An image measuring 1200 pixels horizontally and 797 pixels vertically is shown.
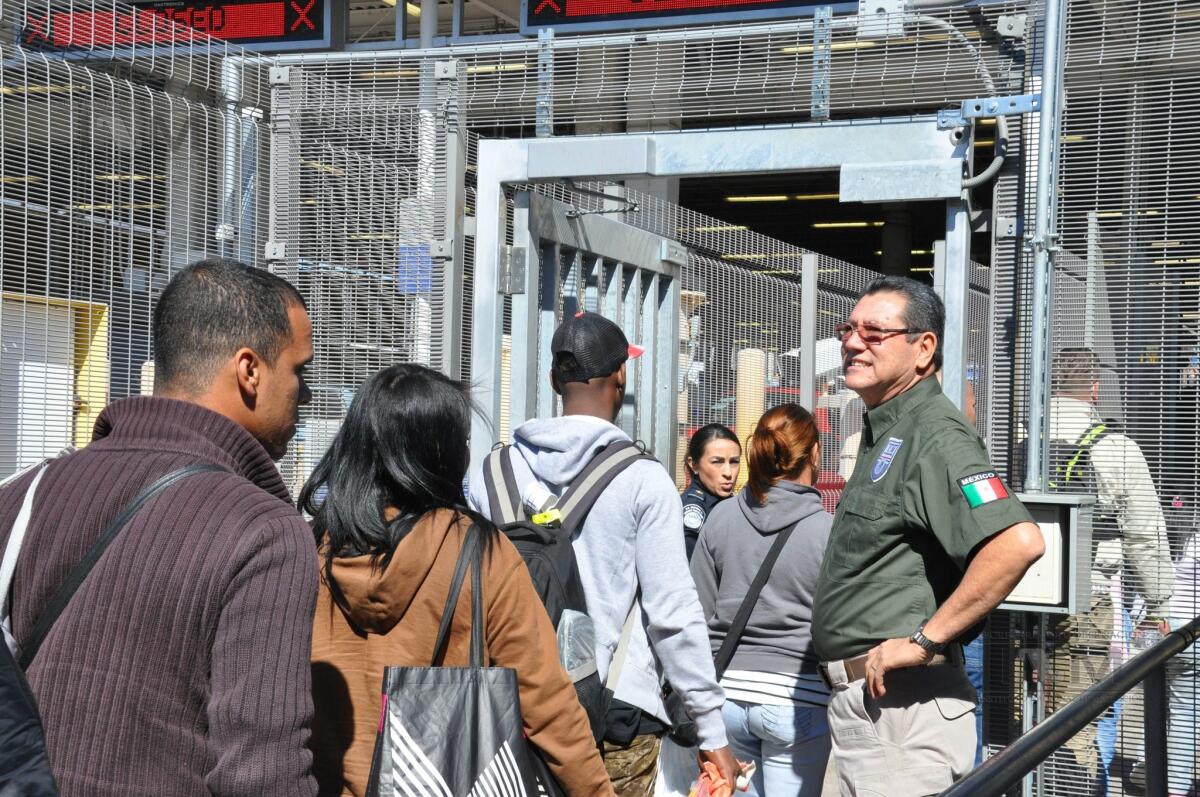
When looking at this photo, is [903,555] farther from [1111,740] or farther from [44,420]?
[44,420]

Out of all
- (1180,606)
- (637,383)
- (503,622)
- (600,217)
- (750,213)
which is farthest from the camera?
A: (750,213)

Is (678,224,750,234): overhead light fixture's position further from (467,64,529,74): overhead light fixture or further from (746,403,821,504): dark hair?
(746,403,821,504): dark hair

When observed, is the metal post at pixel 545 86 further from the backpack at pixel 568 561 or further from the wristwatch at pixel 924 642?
the wristwatch at pixel 924 642

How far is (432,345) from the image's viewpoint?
4.61 m

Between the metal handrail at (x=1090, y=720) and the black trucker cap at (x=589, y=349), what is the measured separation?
4.67ft

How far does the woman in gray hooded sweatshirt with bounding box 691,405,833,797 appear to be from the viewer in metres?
4.07

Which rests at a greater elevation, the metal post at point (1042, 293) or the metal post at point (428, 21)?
the metal post at point (428, 21)

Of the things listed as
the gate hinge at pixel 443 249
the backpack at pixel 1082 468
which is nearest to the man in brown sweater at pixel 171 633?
the gate hinge at pixel 443 249

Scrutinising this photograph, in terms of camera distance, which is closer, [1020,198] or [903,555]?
[903,555]

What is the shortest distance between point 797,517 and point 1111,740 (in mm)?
1126

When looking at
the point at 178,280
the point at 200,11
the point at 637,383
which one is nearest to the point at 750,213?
the point at 200,11

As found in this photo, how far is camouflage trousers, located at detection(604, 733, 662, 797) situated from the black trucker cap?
945 millimetres

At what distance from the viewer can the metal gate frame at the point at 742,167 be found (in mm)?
4129

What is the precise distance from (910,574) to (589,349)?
1.00m
